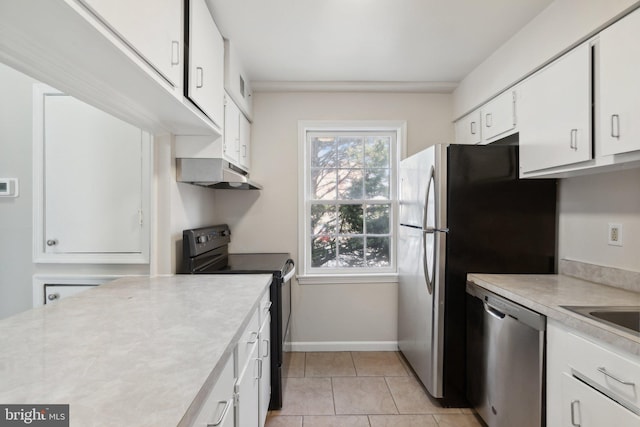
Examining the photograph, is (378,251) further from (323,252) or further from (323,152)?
(323,152)

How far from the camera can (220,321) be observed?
3.64 feet

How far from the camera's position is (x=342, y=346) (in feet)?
9.30

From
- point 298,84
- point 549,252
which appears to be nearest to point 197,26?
point 298,84

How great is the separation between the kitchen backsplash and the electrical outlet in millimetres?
142

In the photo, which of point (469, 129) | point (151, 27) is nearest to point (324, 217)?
point (469, 129)

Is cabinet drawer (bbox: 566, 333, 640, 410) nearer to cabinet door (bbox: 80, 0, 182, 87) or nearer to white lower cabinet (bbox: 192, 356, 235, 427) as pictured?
white lower cabinet (bbox: 192, 356, 235, 427)

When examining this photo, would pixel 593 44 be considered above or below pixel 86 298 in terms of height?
above

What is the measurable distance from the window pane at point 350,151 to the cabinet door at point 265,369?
1.71 metres

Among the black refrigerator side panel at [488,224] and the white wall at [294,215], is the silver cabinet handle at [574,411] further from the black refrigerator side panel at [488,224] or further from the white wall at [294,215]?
the white wall at [294,215]

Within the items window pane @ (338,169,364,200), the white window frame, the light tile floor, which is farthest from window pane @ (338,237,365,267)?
the light tile floor

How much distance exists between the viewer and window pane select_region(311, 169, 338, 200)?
2.98 metres

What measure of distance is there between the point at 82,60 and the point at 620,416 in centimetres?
223

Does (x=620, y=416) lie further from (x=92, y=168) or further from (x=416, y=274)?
(x=92, y=168)

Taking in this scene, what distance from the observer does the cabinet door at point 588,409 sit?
1022 millimetres
